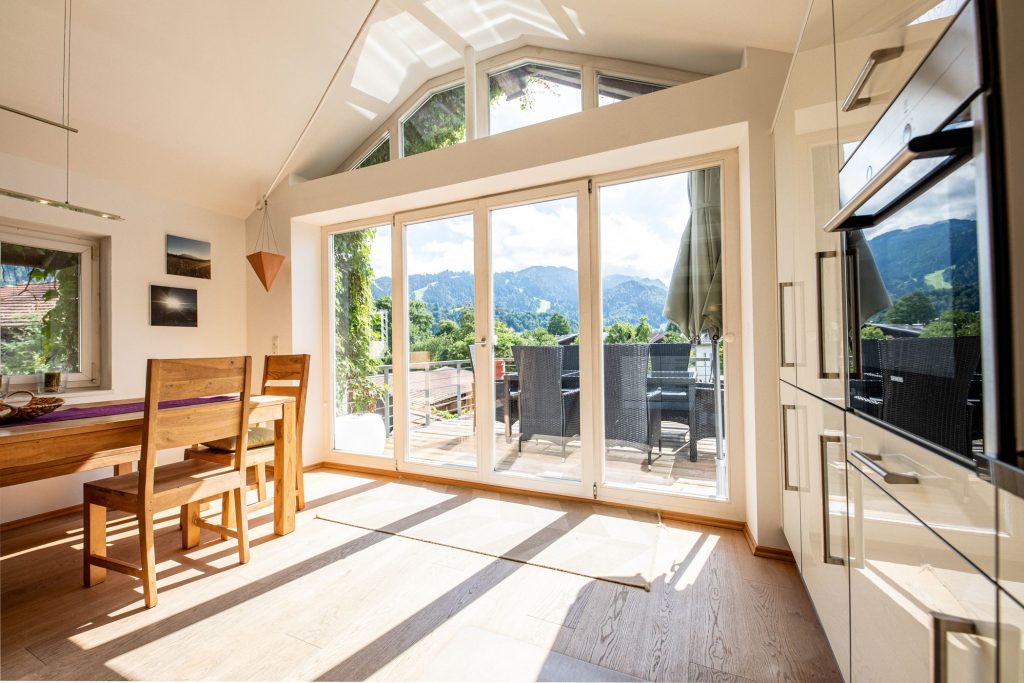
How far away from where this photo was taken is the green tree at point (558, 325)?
118 inches

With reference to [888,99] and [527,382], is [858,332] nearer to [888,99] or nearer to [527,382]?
[888,99]

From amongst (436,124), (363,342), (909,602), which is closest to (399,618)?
(909,602)

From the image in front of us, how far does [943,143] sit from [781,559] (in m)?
2.17

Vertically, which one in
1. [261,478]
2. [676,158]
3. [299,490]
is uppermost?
[676,158]

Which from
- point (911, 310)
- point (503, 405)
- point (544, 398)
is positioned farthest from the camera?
point (503, 405)

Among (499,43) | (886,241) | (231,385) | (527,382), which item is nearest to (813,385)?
(886,241)

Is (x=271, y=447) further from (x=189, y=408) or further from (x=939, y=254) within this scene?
(x=939, y=254)

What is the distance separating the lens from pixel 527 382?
3.13 m

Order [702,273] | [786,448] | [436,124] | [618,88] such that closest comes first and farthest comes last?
[786,448] < [702,273] < [618,88] < [436,124]

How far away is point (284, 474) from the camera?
8.27ft

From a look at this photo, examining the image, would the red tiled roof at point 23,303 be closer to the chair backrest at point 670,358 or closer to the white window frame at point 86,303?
the white window frame at point 86,303

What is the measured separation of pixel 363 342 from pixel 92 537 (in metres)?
2.16

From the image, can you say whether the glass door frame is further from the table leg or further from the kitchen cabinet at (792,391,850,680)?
the table leg

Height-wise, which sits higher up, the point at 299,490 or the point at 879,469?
the point at 879,469
